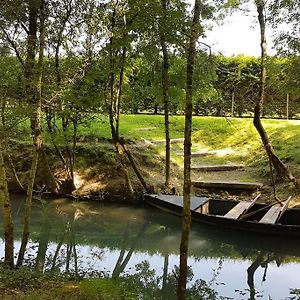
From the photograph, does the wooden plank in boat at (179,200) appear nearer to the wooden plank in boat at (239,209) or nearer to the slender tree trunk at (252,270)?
the wooden plank in boat at (239,209)

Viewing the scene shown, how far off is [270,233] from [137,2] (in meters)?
7.39

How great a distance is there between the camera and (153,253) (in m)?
10.9

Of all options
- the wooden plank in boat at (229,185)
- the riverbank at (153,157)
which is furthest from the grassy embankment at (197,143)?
the wooden plank in boat at (229,185)

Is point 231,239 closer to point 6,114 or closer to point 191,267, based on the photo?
point 191,267

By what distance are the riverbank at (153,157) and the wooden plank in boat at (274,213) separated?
1673 millimetres

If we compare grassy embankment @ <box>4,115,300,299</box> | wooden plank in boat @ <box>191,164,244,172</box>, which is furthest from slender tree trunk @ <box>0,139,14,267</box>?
wooden plank in boat @ <box>191,164,244,172</box>

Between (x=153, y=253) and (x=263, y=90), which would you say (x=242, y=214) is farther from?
(x=263, y=90)

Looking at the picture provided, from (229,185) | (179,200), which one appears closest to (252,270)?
(179,200)

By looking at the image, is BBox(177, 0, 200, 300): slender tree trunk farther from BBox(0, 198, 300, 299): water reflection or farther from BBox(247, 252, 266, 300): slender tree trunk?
BBox(247, 252, 266, 300): slender tree trunk

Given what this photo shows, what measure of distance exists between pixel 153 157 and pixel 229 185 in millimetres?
3403

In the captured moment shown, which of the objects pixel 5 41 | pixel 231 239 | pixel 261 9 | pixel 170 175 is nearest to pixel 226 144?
pixel 170 175

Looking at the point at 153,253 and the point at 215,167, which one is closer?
the point at 153,253

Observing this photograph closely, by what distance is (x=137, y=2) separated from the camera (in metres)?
12.6

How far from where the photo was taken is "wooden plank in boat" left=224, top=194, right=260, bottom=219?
12172 millimetres
